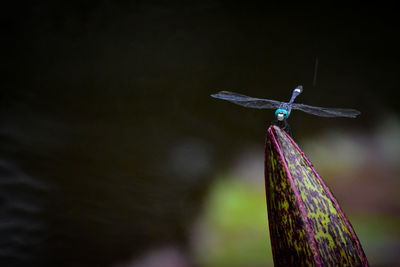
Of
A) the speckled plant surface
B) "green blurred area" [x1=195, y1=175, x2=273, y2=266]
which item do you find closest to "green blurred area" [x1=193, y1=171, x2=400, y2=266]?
"green blurred area" [x1=195, y1=175, x2=273, y2=266]

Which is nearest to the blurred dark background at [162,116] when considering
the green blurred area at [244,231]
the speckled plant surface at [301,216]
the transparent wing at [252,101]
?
the green blurred area at [244,231]

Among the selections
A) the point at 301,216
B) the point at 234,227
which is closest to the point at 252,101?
the point at 301,216

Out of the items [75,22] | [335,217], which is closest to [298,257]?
[335,217]

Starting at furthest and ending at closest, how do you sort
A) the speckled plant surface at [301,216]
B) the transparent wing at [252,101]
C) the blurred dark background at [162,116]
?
the blurred dark background at [162,116] → the transparent wing at [252,101] → the speckled plant surface at [301,216]

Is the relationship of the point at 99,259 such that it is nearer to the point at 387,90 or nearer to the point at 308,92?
the point at 308,92

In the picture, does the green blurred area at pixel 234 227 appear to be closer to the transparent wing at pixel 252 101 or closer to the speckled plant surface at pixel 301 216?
the transparent wing at pixel 252 101
